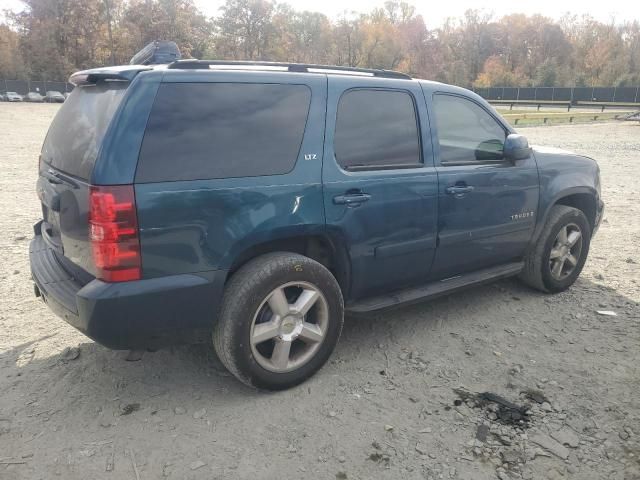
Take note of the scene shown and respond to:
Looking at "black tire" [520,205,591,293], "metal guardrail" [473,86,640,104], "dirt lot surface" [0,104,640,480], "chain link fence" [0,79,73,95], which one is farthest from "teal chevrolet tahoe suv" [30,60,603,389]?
"chain link fence" [0,79,73,95]

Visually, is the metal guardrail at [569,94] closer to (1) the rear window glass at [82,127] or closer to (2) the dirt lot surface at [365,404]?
(2) the dirt lot surface at [365,404]

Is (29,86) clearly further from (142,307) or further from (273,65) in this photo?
(142,307)

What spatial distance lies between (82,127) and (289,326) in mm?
1635

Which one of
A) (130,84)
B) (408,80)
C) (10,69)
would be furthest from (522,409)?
(10,69)

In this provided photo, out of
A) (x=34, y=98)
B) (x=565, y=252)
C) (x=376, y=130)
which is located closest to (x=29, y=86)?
(x=34, y=98)

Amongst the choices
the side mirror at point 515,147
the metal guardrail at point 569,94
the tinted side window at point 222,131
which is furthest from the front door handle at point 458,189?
the metal guardrail at point 569,94

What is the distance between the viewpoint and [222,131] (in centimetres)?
287

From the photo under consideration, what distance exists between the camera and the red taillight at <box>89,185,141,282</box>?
255 centimetres

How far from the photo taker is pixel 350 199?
3264 millimetres

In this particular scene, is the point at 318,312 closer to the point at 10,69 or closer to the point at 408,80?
the point at 408,80

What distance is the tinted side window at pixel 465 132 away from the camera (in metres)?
3.87

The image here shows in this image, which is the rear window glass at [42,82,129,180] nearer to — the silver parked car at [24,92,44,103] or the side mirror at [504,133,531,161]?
the side mirror at [504,133,531,161]

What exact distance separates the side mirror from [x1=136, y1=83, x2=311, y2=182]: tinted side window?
68.5 inches

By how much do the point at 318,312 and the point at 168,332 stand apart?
0.93m
